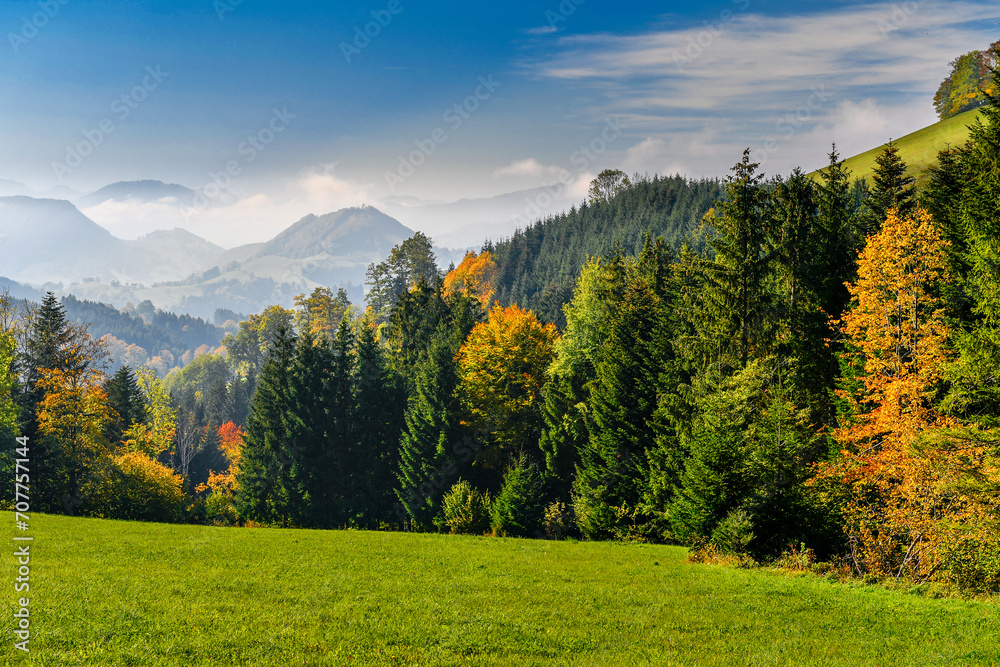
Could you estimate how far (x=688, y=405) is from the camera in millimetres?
37688

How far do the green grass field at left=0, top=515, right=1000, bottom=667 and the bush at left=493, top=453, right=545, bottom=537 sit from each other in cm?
1853

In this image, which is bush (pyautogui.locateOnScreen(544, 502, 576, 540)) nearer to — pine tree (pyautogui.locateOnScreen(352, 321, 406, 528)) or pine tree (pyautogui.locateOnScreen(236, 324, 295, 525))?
pine tree (pyautogui.locateOnScreen(352, 321, 406, 528))

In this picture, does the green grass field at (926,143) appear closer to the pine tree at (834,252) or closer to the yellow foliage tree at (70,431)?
the pine tree at (834,252)

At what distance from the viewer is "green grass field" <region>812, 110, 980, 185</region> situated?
107688 millimetres

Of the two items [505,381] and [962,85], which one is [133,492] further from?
[962,85]

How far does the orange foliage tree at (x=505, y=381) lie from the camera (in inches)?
2045

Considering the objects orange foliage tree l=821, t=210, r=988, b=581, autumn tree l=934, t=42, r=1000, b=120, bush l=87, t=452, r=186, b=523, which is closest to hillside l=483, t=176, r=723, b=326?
autumn tree l=934, t=42, r=1000, b=120

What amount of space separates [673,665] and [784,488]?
18.4 meters

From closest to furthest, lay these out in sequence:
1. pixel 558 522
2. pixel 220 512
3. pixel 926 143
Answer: pixel 558 522, pixel 220 512, pixel 926 143

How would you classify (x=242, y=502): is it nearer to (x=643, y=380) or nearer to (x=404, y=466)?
(x=404, y=466)

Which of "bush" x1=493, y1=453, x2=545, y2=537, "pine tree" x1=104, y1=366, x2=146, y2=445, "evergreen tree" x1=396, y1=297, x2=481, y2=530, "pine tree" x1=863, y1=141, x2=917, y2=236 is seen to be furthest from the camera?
"pine tree" x1=104, y1=366, x2=146, y2=445

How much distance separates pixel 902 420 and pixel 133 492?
53795 mm

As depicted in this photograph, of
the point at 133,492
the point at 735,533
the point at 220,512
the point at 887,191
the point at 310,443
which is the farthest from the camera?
the point at 310,443

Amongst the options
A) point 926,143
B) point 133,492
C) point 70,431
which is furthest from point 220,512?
point 926,143
